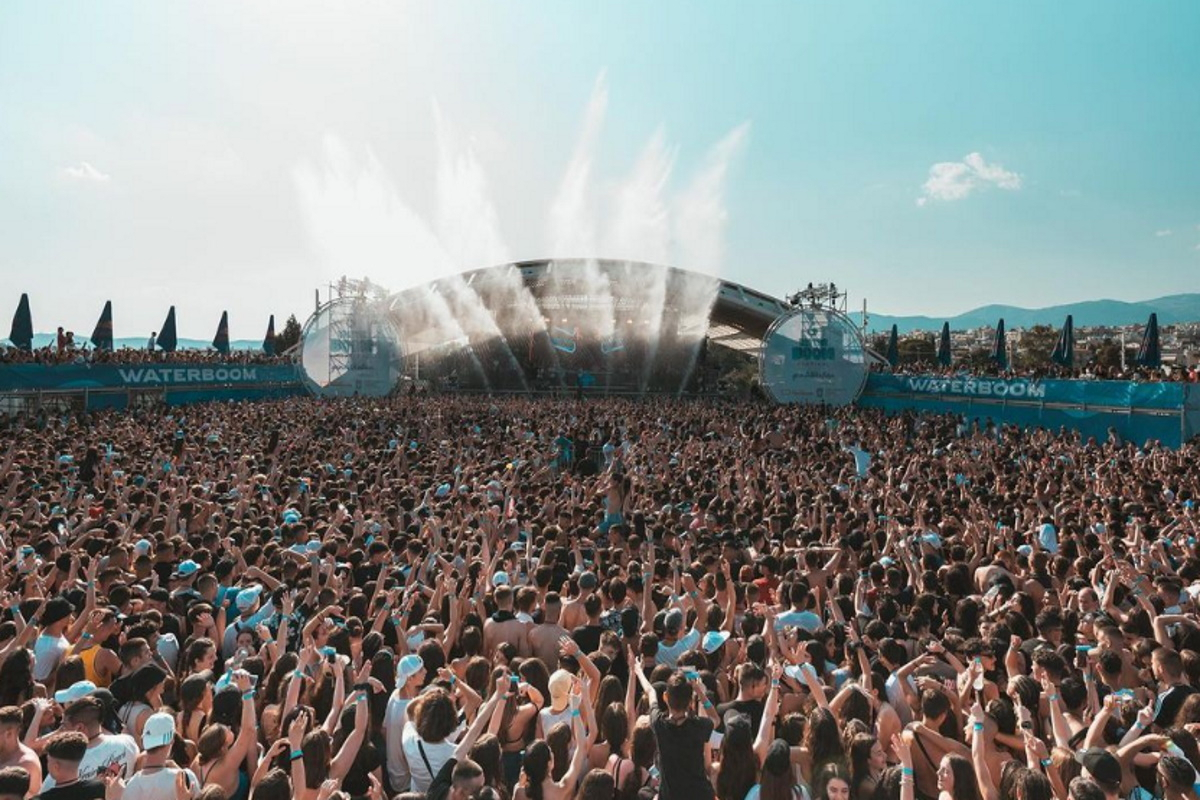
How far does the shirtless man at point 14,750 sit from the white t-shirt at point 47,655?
1711 millimetres

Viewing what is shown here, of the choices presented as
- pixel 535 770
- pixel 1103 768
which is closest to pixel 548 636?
pixel 535 770

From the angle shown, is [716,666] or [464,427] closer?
[716,666]

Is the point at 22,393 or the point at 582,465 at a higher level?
the point at 22,393

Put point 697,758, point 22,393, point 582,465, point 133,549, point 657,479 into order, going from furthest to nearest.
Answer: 1. point 22,393
2. point 582,465
3. point 657,479
4. point 133,549
5. point 697,758

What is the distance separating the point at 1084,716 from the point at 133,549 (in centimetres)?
749

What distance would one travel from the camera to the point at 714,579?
242 inches

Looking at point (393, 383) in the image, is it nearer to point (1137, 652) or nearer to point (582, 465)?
point (582, 465)

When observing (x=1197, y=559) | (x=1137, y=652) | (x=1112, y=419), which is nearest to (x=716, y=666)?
(x=1137, y=652)

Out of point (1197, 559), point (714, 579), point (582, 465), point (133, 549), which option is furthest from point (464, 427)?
point (1197, 559)

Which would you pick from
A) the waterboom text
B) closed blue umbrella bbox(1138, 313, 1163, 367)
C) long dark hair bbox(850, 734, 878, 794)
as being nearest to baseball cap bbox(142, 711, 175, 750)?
long dark hair bbox(850, 734, 878, 794)

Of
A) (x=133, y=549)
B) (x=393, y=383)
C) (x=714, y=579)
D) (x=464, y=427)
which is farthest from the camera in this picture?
(x=393, y=383)

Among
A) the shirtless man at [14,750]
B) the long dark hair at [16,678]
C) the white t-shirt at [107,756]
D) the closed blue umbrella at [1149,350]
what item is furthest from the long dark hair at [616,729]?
the closed blue umbrella at [1149,350]

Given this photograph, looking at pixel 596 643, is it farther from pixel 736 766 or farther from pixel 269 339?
pixel 269 339

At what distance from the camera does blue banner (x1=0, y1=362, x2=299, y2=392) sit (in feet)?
→ 76.6
